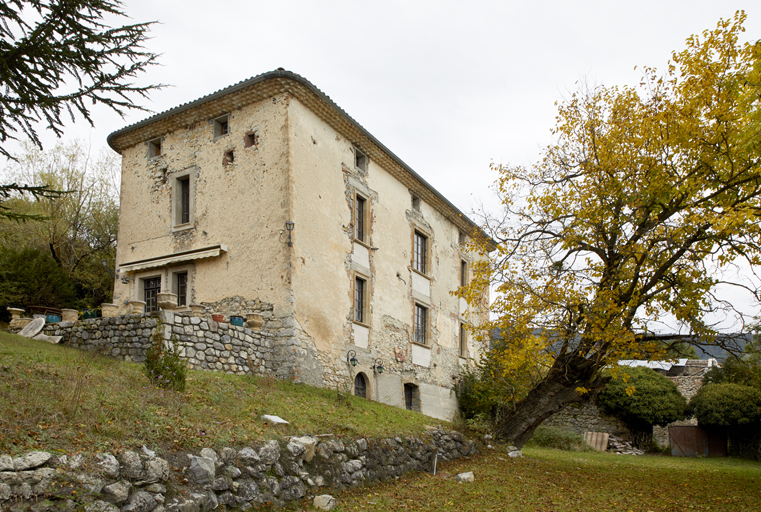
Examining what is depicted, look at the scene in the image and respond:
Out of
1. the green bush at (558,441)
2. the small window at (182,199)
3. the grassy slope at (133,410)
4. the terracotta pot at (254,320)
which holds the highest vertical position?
the small window at (182,199)

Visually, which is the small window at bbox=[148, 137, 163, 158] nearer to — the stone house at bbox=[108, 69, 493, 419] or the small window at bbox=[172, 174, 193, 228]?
the stone house at bbox=[108, 69, 493, 419]

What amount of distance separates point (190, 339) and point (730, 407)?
19476 mm

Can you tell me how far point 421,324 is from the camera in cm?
2080

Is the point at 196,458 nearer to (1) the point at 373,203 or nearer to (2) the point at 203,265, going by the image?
(2) the point at 203,265

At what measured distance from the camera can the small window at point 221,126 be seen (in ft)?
53.1

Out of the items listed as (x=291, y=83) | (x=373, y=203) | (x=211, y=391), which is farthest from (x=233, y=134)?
(x=211, y=391)

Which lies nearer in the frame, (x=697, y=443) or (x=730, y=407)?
(x=730, y=407)

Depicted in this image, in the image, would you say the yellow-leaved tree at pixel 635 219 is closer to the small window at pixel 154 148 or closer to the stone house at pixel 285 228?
the stone house at pixel 285 228

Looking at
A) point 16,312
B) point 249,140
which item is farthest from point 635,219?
point 16,312

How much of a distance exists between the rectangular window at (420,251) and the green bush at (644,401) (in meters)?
9.03

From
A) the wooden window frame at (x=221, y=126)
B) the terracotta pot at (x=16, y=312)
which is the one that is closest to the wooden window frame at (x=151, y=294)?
the terracotta pot at (x=16, y=312)

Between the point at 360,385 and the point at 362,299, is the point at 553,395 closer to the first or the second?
the point at 360,385

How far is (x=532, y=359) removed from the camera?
11.1 metres

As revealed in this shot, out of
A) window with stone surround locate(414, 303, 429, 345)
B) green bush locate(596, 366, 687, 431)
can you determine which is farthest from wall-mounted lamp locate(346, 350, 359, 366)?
green bush locate(596, 366, 687, 431)
